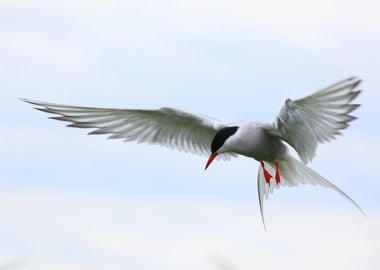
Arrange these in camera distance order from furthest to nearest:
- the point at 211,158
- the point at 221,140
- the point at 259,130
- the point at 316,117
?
1. the point at 211,158
2. the point at 221,140
3. the point at 259,130
4. the point at 316,117

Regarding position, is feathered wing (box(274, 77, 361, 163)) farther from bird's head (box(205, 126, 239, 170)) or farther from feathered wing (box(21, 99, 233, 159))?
feathered wing (box(21, 99, 233, 159))

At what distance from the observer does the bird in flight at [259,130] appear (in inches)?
352

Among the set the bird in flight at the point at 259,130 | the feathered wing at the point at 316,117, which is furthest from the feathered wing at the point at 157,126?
the feathered wing at the point at 316,117

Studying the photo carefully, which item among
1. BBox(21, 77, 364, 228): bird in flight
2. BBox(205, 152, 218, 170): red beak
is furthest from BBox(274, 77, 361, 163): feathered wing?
BBox(205, 152, 218, 170): red beak

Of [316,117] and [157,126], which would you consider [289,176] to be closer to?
[157,126]

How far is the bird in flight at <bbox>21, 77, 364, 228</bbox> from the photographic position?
352 inches

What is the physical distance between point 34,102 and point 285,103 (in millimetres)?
2351

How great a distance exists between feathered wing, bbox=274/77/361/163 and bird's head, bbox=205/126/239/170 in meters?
0.63

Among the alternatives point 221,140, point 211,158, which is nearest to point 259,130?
point 221,140

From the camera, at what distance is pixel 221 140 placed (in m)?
10.8

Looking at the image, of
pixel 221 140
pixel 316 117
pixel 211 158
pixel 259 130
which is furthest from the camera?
pixel 211 158

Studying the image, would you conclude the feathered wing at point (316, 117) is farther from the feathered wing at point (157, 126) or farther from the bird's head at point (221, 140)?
the feathered wing at point (157, 126)

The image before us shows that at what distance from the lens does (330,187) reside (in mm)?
10531

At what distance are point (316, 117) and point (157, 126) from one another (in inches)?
108
